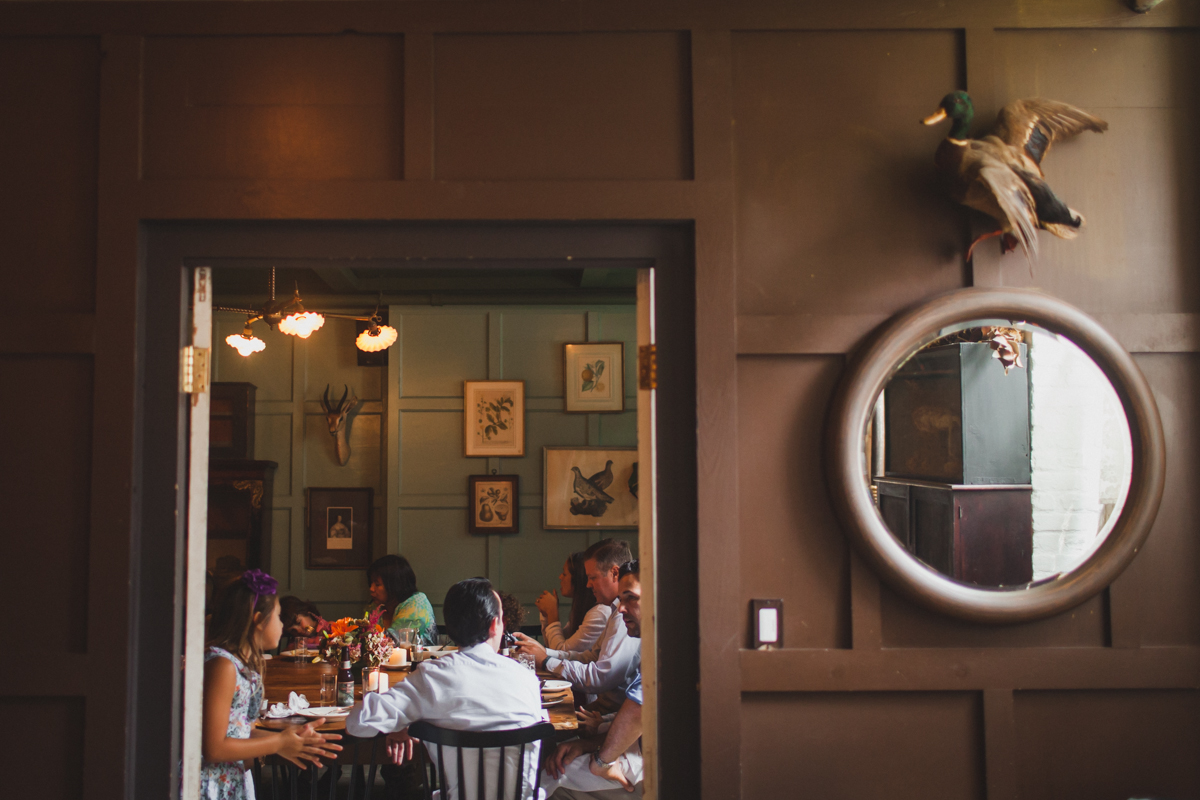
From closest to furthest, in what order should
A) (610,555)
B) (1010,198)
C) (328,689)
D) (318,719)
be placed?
(1010,198) → (318,719) → (328,689) → (610,555)

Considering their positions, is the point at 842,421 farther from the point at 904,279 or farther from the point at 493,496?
the point at 493,496

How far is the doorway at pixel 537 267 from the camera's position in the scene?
6.60 feet

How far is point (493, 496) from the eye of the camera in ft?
19.8

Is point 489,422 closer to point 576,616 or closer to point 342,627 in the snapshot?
point 576,616

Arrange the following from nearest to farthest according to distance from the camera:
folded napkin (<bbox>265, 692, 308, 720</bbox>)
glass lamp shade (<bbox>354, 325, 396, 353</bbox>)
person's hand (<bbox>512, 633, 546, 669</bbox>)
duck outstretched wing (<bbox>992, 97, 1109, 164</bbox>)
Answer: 1. duck outstretched wing (<bbox>992, 97, 1109, 164</bbox>)
2. folded napkin (<bbox>265, 692, 308, 720</bbox>)
3. person's hand (<bbox>512, 633, 546, 669</bbox>)
4. glass lamp shade (<bbox>354, 325, 396, 353</bbox>)

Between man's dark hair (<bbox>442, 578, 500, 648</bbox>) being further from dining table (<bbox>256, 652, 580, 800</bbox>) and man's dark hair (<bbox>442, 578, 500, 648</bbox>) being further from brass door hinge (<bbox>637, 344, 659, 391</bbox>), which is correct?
brass door hinge (<bbox>637, 344, 659, 391</bbox>)

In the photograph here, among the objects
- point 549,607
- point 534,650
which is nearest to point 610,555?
point 534,650

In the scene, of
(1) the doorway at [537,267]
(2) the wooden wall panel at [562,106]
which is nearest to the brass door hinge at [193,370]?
(1) the doorway at [537,267]

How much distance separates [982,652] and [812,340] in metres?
0.87

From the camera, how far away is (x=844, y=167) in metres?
2.08

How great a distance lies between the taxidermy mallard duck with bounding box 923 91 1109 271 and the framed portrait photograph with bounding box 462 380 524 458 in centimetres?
432

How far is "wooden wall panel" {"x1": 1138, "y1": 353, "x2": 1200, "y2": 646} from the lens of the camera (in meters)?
2.01

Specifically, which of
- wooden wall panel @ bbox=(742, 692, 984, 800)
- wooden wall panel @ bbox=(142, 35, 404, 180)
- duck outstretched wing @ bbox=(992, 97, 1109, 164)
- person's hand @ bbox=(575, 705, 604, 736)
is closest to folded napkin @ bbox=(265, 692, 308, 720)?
person's hand @ bbox=(575, 705, 604, 736)

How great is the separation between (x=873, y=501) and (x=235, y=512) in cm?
514
